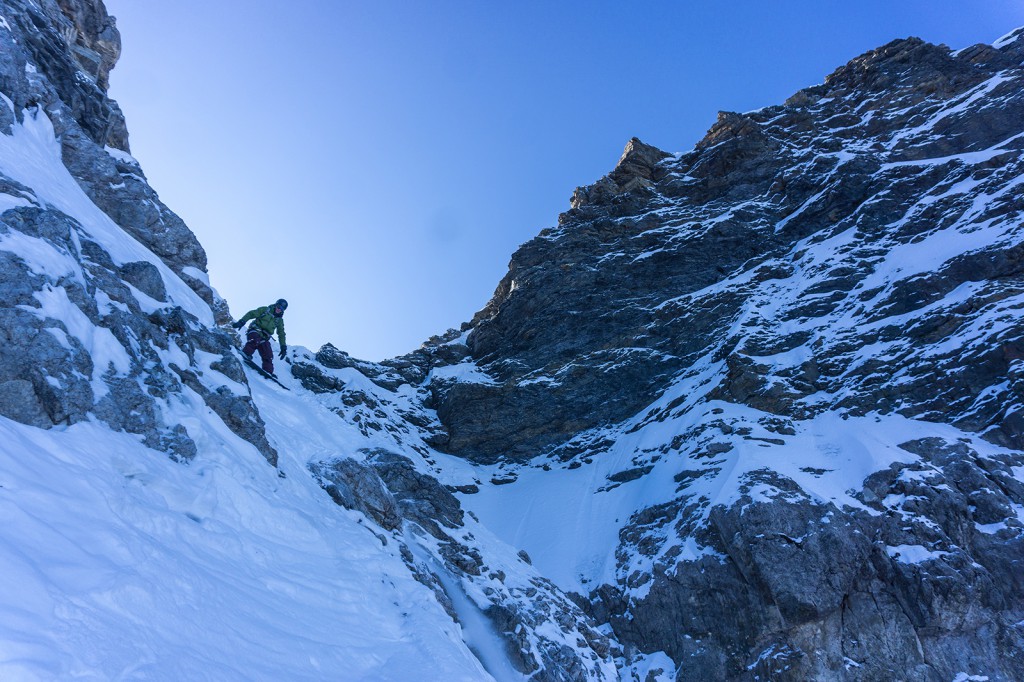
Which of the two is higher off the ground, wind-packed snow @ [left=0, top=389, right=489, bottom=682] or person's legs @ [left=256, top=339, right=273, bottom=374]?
person's legs @ [left=256, top=339, right=273, bottom=374]

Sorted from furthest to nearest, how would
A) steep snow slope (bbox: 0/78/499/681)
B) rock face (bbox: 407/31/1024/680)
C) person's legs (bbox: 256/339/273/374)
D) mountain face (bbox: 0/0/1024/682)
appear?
1. rock face (bbox: 407/31/1024/680)
2. person's legs (bbox: 256/339/273/374)
3. mountain face (bbox: 0/0/1024/682)
4. steep snow slope (bbox: 0/78/499/681)

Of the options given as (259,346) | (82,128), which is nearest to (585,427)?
(259,346)

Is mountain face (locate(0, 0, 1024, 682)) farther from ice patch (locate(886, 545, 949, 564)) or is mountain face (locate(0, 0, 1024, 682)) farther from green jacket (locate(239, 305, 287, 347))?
green jacket (locate(239, 305, 287, 347))

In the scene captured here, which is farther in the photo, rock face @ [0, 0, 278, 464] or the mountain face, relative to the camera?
rock face @ [0, 0, 278, 464]

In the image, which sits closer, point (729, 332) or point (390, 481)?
point (390, 481)

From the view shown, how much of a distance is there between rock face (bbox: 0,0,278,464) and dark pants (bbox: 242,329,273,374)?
2.06 meters

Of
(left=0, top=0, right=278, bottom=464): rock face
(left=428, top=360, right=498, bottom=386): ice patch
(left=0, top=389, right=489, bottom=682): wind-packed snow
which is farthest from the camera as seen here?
(left=428, top=360, right=498, bottom=386): ice patch

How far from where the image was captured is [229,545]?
27.9 feet

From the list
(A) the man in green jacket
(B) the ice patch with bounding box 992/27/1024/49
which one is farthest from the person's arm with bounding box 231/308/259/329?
(B) the ice patch with bounding box 992/27/1024/49

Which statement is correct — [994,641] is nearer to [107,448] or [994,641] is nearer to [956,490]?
[956,490]

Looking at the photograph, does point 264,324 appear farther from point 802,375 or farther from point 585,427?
point 802,375

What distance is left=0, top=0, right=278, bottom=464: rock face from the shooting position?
349 inches

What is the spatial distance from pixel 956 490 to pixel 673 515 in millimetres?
10298

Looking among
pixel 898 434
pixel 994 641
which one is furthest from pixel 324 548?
pixel 898 434
